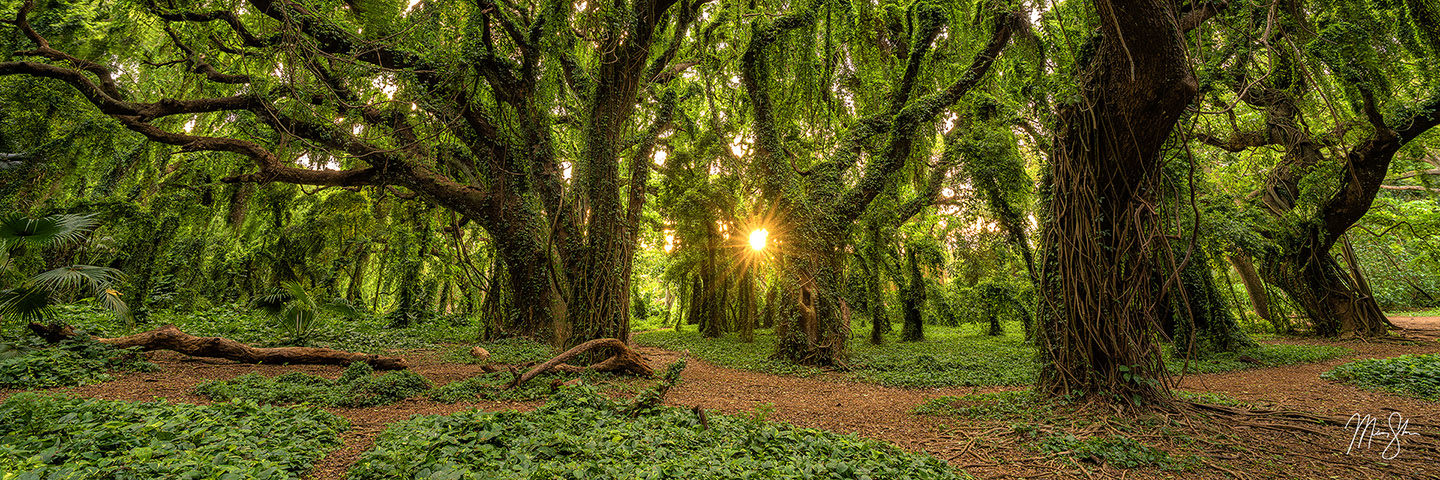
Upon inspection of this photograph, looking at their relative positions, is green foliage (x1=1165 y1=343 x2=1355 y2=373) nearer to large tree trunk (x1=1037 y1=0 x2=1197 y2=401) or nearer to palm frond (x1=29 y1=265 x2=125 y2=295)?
large tree trunk (x1=1037 y1=0 x2=1197 y2=401)

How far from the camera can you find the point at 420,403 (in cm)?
451

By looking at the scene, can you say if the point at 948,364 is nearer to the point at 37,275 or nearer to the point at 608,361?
the point at 608,361

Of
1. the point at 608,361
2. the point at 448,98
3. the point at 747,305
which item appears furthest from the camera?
the point at 747,305

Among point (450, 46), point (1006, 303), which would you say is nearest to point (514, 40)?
point (450, 46)

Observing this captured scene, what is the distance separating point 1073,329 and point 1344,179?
31.3 ft

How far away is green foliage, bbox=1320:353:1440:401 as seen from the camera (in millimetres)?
4422

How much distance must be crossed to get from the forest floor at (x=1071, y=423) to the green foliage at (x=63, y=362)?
0.81ft

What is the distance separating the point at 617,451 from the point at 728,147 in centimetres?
696

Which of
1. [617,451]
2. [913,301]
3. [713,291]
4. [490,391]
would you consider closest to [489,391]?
[490,391]

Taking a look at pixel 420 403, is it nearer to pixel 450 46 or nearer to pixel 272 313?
pixel 272 313
